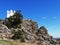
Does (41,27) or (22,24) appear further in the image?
(41,27)

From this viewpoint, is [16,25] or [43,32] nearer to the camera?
[16,25]

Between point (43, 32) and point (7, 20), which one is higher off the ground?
point (7, 20)

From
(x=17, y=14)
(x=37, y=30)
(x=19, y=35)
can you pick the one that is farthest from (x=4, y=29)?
(x=37, y=30)

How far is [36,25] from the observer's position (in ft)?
304

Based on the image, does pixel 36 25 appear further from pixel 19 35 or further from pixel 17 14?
pixel 19 35

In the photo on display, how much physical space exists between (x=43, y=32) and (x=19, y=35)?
29.1m

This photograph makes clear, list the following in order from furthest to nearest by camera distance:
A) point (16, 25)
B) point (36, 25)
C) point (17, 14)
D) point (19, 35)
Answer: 1. point (36, 25)
2. point (17, 14)
3. point (16, 25)
4. point (19, 35)

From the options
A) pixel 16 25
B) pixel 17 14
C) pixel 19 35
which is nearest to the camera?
pixel 19 35

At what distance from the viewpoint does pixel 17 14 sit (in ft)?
272

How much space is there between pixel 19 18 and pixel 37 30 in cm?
1176

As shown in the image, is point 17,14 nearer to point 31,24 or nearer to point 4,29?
point 31,24

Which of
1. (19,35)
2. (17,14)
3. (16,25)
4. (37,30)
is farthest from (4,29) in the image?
(37,30)

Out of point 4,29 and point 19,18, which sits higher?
point 19,18

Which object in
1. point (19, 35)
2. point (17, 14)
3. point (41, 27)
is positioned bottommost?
point (19, 35)
